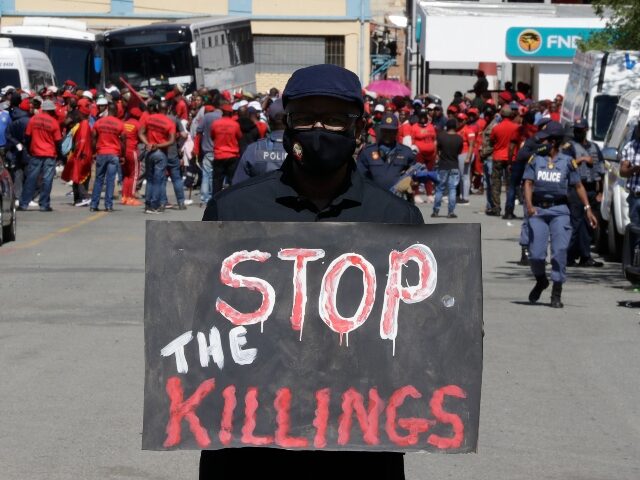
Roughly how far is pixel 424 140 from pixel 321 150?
22.5 m

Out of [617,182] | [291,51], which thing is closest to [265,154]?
[617,182]

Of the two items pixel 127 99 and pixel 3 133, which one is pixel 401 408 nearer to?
pixel 3 133

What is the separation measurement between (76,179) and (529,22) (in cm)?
1436

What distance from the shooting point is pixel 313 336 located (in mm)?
3869

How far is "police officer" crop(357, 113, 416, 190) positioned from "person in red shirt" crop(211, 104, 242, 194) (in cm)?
890

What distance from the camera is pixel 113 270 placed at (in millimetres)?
15797

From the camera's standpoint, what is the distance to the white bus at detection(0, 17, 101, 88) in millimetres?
43781

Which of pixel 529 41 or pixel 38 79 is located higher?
pixel 529 41

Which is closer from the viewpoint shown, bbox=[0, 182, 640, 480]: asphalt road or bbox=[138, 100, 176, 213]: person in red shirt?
bbox=[0, 182, 640, 480]: asphalt road

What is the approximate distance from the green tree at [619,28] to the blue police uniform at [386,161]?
14.4 feet

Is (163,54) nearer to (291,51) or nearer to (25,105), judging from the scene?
(25,105)

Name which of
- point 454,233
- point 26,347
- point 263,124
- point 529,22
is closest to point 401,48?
point 529,22

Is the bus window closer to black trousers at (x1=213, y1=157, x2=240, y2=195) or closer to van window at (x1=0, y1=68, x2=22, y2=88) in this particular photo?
van window at (x1=0, y1=68, x2=22, y2=88)

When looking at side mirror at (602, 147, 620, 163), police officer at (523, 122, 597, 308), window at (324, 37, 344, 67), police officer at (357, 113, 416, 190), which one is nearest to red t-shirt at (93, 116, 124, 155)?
police officer at (357, 113, 416, 190)
